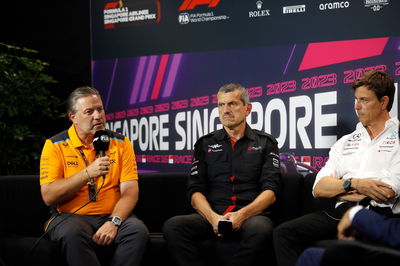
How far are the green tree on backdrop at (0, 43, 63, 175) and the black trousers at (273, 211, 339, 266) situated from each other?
3.05 meters

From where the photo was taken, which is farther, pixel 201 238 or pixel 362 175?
pixel 201 238

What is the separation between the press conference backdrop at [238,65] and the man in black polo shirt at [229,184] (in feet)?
2.40

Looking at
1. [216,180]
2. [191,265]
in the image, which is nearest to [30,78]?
[216,180]

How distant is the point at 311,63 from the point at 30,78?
2.87 meters

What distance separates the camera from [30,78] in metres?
5.20

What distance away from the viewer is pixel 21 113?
5184 millimetres

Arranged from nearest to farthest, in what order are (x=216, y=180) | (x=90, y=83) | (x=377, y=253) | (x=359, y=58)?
(x=377, y=253) < (x=216, y=180) < (x=359, y=58) < (x=90, y=83)

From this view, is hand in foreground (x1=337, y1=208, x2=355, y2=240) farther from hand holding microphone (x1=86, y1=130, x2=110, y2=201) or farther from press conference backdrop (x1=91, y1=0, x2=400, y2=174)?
press conference backdrop (x1=91, y1=0, x2=400, y2=174)

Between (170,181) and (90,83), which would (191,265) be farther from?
(90,83)

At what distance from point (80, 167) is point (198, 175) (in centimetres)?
86

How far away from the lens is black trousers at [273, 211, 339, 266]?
3.11 meters

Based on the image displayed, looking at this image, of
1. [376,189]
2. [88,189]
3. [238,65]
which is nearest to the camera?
[376,189]

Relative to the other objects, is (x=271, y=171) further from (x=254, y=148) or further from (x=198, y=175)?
(x=198, y=175)

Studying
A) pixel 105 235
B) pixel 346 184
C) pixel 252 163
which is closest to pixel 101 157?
pixel 105 235
